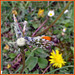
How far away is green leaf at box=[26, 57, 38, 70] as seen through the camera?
1331mm

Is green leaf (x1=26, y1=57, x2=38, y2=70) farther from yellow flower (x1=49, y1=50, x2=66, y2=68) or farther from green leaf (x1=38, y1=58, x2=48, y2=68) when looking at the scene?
yellow flower (x1=49, y1=50, x2=66, y2=68)

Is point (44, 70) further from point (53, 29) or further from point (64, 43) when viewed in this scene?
point (53, 29)

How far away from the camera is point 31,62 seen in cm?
134

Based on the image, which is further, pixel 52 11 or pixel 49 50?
pixel 52 11

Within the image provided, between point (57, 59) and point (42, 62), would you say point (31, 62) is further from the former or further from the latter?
point (57, 59)

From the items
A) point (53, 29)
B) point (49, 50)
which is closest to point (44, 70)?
point (49, 50)

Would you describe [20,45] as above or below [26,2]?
below

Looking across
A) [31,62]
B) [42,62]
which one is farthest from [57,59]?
[31,62]

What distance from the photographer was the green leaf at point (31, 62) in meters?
1.33

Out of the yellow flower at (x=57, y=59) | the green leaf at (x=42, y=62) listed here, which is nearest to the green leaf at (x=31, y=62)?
the green leaf at (x=42, y=62)

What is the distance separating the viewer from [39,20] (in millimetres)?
1568

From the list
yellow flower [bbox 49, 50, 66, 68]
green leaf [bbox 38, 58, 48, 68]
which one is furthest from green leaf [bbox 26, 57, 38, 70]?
yellow flower [bbox 49, 50, 66, 68]

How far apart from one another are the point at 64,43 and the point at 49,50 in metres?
0.22

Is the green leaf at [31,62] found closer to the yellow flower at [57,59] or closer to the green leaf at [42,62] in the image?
the green leaf at [42,62]
